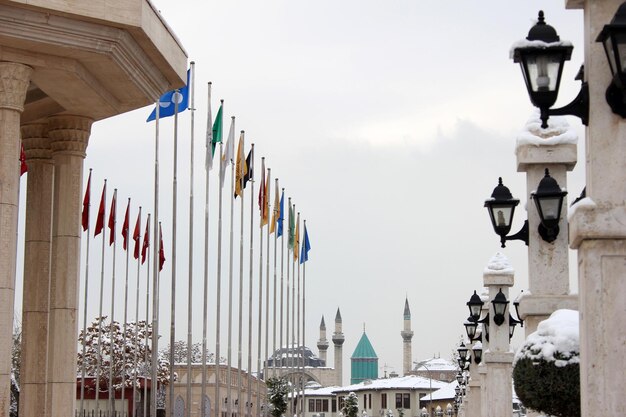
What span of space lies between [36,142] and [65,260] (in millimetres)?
2685

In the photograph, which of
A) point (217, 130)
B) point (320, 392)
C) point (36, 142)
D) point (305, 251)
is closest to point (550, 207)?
point (36, 142)

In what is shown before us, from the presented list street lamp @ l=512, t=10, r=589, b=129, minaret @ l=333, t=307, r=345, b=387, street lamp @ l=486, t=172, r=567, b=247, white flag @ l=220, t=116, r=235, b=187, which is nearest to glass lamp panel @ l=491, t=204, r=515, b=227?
street lamp @ l=486, t=172, r=567, b=247

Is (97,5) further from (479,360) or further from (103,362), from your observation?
(103,362)

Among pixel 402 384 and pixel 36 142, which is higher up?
pixel 36 142

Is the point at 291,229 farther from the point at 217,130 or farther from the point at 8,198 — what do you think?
the point at 8,198

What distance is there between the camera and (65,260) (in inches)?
778

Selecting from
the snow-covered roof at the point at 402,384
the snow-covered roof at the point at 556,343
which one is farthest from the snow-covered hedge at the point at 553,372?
the snow-covered roof at the point at 402,384

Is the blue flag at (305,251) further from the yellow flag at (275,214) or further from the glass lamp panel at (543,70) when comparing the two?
the glass lamp panel at (543,70)

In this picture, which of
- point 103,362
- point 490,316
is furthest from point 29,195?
point 103,362

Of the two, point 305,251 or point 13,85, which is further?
point 305,251

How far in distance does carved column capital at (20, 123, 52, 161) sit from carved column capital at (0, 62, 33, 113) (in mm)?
3845

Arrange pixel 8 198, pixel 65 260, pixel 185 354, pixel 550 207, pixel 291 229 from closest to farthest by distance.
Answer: pixel 550 207 < pixel 8 198 < pixel 65 260 < pixel 291 229 < pixel 185 354

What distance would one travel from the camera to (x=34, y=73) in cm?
1788

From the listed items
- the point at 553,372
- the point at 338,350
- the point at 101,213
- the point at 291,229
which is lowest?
the point at 553,372
